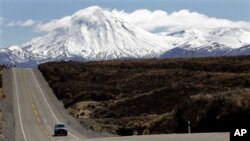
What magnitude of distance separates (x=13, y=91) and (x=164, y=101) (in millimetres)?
37515

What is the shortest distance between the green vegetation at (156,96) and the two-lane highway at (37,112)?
245cm

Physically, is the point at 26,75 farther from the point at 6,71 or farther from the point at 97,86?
the point at 97,86

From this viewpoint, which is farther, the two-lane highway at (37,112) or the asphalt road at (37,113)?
the two-lane highway at (37,112)

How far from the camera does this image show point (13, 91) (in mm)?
109188

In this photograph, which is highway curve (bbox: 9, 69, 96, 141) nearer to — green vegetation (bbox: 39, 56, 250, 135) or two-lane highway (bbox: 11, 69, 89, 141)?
two-lane highway (bbox: 11, 69, 89, 141)

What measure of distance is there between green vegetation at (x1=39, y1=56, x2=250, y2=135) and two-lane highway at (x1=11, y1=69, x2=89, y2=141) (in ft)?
8.03

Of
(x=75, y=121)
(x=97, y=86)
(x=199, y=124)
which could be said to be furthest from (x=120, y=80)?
(x=199, y=124)

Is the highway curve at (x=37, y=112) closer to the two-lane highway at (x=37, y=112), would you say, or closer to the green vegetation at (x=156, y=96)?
the two-lane highway at (x=37, y=112)

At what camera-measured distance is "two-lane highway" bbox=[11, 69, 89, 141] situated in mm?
55219

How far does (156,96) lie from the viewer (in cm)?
8719

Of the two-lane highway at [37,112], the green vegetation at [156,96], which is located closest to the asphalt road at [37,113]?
the two-lane highway at [37,112]

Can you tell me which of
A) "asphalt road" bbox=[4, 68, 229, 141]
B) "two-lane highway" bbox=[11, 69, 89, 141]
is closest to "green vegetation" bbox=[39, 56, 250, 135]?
"two-lane highway" bbox=[11, 69, 89, 141]

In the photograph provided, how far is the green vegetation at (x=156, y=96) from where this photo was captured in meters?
48.3

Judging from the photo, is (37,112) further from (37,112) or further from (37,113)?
(37,113)
